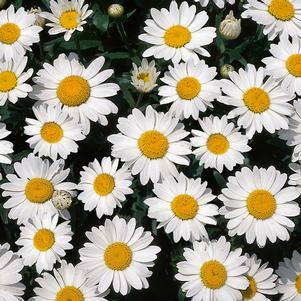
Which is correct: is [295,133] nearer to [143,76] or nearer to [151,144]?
[151,144]

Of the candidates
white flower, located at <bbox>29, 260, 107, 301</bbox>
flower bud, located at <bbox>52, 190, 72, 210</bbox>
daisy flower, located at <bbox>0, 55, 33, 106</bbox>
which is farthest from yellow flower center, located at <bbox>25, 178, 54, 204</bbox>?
daisy flower, located at <bbox>0, 55, 33, 106</bbox>

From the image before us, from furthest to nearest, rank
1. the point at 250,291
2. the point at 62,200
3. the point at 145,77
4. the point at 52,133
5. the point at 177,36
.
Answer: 1. the point at 177,36
2. the point at 145,77
3. the point at 52,133
4. the point at 250,291
5. the point at 62,200

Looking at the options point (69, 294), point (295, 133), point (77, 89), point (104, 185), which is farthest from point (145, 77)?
point (69, 294)

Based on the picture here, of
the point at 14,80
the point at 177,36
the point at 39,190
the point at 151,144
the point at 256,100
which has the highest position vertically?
the point at 177,36

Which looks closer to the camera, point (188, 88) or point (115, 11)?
point (188, 88)

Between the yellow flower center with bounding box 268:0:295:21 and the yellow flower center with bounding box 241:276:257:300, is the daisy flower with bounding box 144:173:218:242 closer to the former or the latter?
the yellow flower center with bounding box 241:276:257:300

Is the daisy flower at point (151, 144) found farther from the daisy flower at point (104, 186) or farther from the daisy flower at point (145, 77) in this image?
the daisy flower at point (145, 77)

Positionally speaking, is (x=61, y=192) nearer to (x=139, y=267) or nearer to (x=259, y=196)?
(x=139, y=267)

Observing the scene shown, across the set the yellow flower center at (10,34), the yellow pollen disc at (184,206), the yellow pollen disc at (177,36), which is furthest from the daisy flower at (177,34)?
the yellow pollen disc at (184,206)
